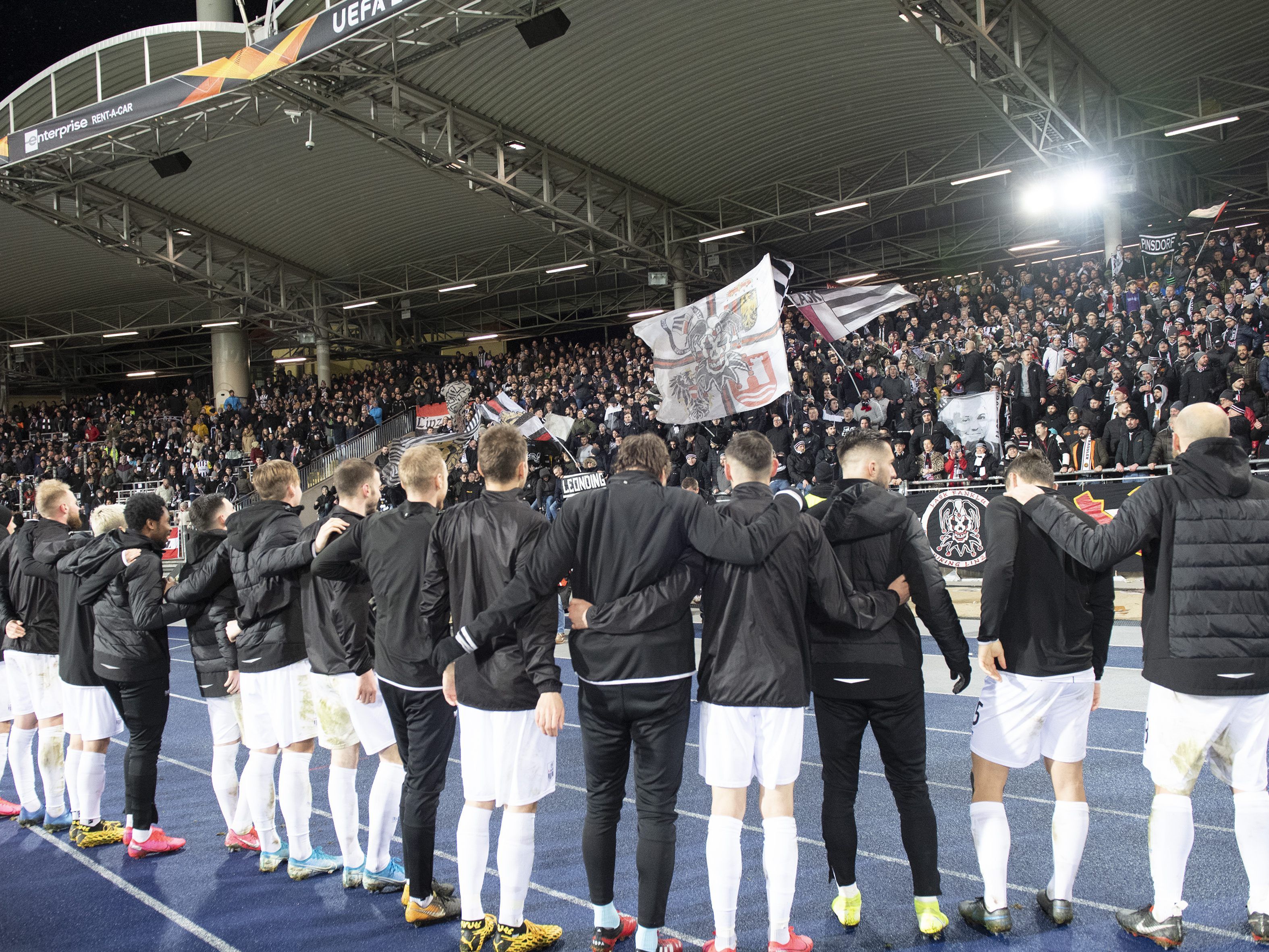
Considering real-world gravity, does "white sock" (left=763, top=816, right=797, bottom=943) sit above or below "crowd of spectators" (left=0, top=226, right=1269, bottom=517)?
below

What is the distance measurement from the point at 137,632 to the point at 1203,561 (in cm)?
506

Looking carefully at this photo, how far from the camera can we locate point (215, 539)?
Answer: 16.8ft

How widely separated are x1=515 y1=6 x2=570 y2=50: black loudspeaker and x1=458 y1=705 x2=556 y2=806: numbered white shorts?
13759mm

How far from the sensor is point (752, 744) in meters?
3.59

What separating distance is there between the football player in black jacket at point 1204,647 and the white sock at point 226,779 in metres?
4.24

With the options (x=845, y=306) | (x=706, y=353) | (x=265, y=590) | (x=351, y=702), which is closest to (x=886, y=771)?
(x=351, y=702)

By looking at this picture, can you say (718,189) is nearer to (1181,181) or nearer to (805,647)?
(1181,181)

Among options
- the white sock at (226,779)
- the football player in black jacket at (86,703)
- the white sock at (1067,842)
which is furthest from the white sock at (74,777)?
the white sock at (1067,842)

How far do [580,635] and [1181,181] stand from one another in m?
23.9

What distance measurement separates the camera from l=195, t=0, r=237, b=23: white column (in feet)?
82.5

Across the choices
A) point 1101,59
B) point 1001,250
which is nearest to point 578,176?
point 1101,59

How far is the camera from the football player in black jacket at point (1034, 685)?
148 inches

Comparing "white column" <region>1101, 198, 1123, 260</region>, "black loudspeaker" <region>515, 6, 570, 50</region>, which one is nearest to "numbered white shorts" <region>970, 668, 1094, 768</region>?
"black loudspeaker" <region>515, 6, 570, 50</region>

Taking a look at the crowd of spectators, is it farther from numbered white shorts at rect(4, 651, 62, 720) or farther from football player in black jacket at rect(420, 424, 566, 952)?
football player in black jacket at rect(420, 424, 566, 952)
